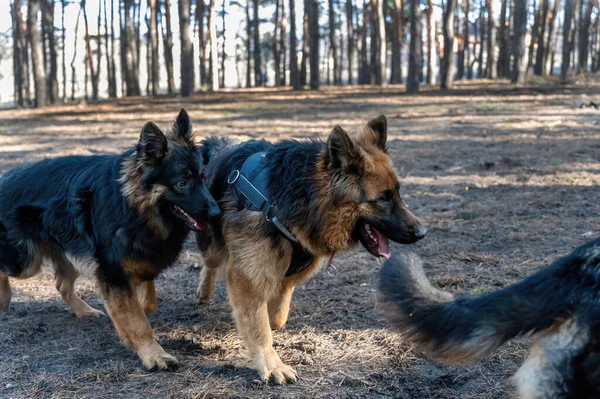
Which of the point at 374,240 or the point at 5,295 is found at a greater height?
the point at 374,240

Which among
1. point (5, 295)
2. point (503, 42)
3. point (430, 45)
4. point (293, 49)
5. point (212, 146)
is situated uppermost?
point (503, 42)

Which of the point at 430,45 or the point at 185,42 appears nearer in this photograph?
the point at 185,42

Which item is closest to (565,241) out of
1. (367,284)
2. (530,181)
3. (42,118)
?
(367,284)

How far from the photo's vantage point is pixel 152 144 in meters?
4.27

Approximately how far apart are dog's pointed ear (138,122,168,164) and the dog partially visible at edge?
7.18ft

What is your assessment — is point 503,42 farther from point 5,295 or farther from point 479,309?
point 479,309

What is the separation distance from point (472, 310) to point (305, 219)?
167cm

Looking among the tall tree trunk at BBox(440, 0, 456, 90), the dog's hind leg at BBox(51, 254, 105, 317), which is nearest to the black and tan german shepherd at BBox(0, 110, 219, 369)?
the dog's hind leg at BBox(51, 254, 105, 317)

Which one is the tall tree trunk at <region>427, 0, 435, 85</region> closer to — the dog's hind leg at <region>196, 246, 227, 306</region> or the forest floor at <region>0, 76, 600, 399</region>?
the forest floor at <region>0, 76, 600, 399</region>

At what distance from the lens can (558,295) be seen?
8.10 ft

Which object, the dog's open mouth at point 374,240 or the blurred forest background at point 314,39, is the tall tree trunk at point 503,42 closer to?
the blurred forest background at point 314,39

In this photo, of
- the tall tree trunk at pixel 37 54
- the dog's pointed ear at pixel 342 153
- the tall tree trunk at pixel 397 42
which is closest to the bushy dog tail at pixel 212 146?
the dog's pointed ear at pixel 342 153

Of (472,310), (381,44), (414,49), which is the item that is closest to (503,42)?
(381,44)

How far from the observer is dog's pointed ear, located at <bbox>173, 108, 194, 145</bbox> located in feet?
15.1
